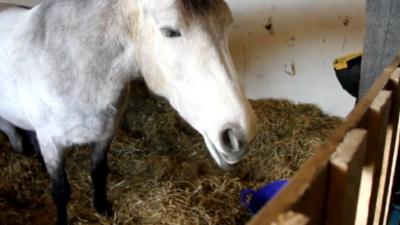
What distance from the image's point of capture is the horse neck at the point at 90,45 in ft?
4.67

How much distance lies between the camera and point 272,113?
2.88 m

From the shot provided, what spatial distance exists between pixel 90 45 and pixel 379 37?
1.02 metres

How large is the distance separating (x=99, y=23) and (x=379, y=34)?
0.98 meters

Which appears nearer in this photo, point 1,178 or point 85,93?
point 85,93

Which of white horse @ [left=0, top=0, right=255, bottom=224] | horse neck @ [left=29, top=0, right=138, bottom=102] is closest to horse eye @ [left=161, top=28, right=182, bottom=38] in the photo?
white horse @ [left=0, top=0, right=255, bottom=224]

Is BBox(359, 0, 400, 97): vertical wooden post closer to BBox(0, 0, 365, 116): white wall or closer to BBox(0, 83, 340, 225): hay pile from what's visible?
BBox(0, 83, 340, 225): hay pile

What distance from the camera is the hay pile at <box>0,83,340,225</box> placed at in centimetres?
193

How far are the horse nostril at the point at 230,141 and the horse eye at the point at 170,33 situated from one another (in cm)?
31

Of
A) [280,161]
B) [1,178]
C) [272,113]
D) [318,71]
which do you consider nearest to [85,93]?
[1,178]

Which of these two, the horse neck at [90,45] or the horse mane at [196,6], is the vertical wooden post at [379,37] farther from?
the horse neck at [90,45]

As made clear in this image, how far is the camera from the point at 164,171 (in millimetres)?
2246

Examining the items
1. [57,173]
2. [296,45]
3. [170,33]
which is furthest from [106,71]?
[296,45]

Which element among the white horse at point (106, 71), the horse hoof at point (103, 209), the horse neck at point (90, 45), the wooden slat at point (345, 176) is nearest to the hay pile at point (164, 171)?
the horse hoof at point (103, 209)

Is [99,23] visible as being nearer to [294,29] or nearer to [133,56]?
[133,56]
